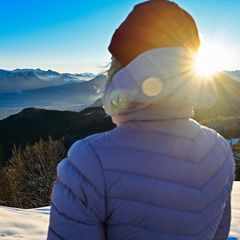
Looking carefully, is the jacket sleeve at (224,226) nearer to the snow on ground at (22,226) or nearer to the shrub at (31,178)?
the snow on ground at (22,226)

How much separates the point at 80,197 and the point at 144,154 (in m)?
0.25

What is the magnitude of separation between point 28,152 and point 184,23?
26915mm

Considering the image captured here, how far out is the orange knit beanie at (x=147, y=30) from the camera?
1412mm

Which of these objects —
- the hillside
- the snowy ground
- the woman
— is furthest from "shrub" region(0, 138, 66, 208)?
the hillside

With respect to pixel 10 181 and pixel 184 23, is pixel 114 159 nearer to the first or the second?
pixel 184 23

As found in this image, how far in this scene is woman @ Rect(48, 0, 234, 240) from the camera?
1.35 m

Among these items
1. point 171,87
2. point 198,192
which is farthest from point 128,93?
point 198,192

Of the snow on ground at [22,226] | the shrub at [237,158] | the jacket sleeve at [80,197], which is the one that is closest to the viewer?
the jacket sleeve at [80,197]

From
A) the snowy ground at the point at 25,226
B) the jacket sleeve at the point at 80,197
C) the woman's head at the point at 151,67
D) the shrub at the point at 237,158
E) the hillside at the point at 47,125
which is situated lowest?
the hillside at the point at 47,125

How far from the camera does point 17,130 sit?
71125mm

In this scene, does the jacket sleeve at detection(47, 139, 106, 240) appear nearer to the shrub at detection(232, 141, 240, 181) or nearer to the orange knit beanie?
the orange knit beanie

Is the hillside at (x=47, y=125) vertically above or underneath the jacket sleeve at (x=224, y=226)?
underneath

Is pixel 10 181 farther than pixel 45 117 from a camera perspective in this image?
No

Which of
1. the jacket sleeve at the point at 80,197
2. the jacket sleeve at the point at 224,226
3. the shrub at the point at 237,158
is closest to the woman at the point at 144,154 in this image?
the jacket sleeve at the point at 80,197
